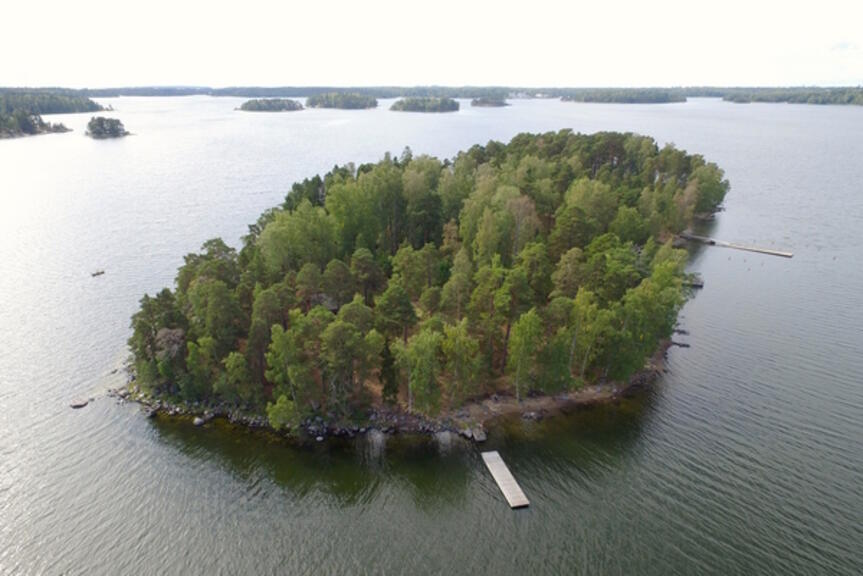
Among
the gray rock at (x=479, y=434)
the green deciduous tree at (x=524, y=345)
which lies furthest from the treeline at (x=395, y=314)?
the gray rock at (x=479, y=434)

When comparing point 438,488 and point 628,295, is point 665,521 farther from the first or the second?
point 628,295

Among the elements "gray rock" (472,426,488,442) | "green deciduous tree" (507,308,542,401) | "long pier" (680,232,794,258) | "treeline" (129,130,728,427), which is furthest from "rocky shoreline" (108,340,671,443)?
"long pier" (680,232,794,258)

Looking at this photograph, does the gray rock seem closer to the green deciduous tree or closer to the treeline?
the treeline

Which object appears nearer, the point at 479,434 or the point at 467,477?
the point at 467,477

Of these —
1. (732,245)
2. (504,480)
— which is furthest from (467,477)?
(732,245)

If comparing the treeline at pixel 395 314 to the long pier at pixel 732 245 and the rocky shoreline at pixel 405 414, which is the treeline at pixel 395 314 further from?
the long pier at pixel 732 245

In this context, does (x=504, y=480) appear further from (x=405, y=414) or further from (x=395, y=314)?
(x=395, y=314)
